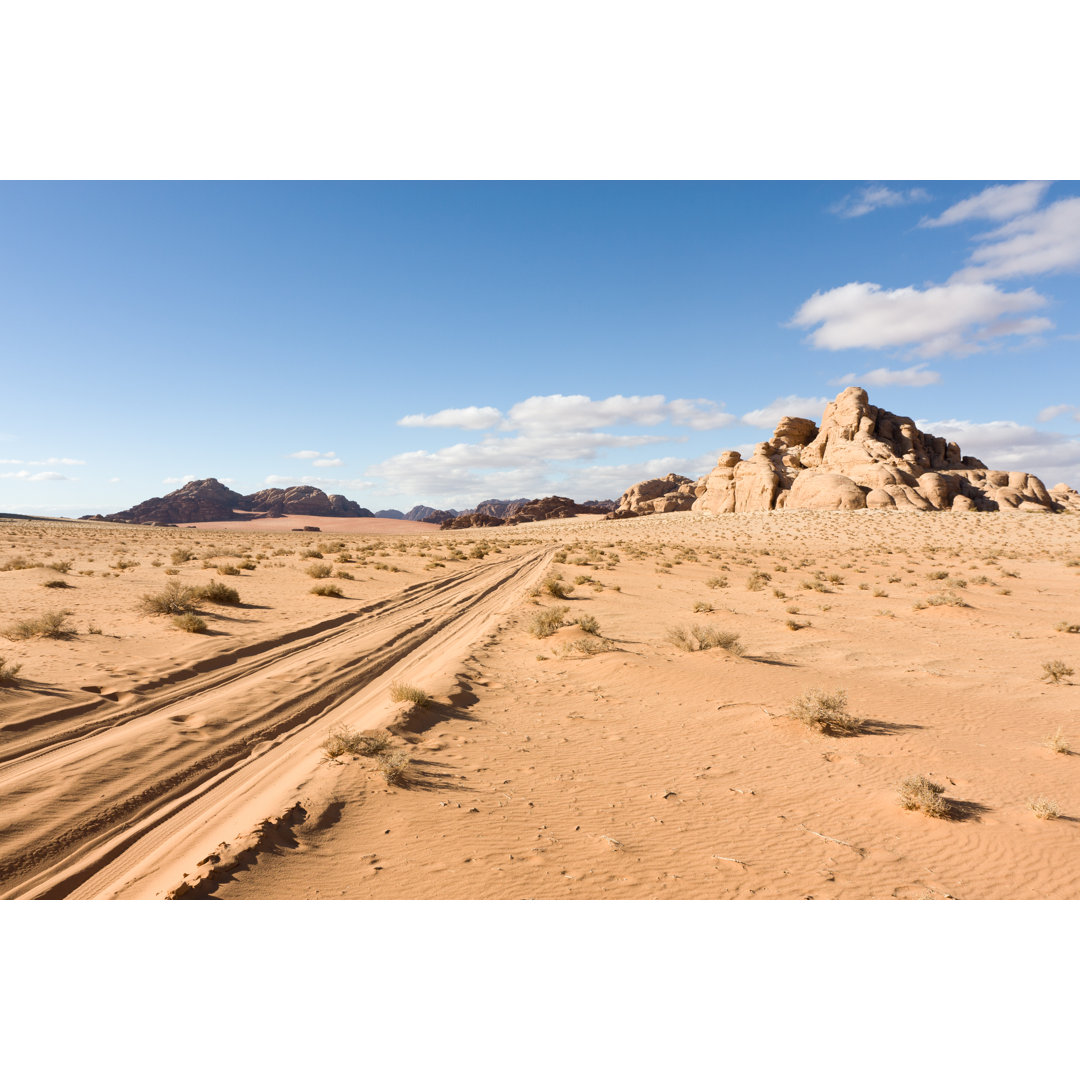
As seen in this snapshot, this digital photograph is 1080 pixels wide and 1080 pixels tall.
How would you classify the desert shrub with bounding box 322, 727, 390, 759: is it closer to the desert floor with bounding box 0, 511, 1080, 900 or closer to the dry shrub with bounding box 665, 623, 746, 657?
the desert floor with bounding box 0, 511, 1080, 900

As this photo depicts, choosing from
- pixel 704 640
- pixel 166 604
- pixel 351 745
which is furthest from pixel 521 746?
pixel 166 604

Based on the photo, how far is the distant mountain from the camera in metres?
164

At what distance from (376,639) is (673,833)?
8.31 m

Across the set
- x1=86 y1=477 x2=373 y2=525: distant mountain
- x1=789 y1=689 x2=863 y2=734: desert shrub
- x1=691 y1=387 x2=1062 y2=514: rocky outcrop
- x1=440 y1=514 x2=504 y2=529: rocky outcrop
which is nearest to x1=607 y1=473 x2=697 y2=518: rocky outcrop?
x1=691 y1=387 x2=1062 y2=514: rocky outcrop

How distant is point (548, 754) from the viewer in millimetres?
6945

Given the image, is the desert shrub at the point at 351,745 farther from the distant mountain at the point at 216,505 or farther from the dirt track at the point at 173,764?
the distant mountain at the point at 216,505

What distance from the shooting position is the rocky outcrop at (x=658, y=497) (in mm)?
98875

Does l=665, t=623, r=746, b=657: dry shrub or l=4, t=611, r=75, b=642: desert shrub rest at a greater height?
l=4, t=611, r=75, b=642: desert shrub

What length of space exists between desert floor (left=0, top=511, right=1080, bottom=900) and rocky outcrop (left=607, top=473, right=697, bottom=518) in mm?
83712

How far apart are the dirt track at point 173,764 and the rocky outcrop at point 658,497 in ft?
287

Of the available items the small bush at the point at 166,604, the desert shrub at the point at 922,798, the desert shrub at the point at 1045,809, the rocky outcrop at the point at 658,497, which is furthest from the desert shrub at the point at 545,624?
the rocky outcrop at the point at 658,497

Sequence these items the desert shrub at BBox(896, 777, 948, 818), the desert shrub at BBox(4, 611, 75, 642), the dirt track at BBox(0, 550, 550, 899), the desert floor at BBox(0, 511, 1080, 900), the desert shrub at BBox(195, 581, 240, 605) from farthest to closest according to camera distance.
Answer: the desert shrub at BBox(195, 581, 240, 605) < the desert shrub at BBox(4, 611, 75, 642) < the desert shrub at BBox(896, 777, 948, 818) < the desert floor at BBox(0, 511, 1080, 900) < the dirt track at BBox(0, 550, 550, 899)

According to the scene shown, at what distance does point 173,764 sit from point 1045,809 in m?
8.84

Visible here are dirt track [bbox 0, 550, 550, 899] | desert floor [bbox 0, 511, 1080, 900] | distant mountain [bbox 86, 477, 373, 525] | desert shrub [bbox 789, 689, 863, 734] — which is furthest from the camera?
distant mountain [bbox 86, 477, 373, 525]
